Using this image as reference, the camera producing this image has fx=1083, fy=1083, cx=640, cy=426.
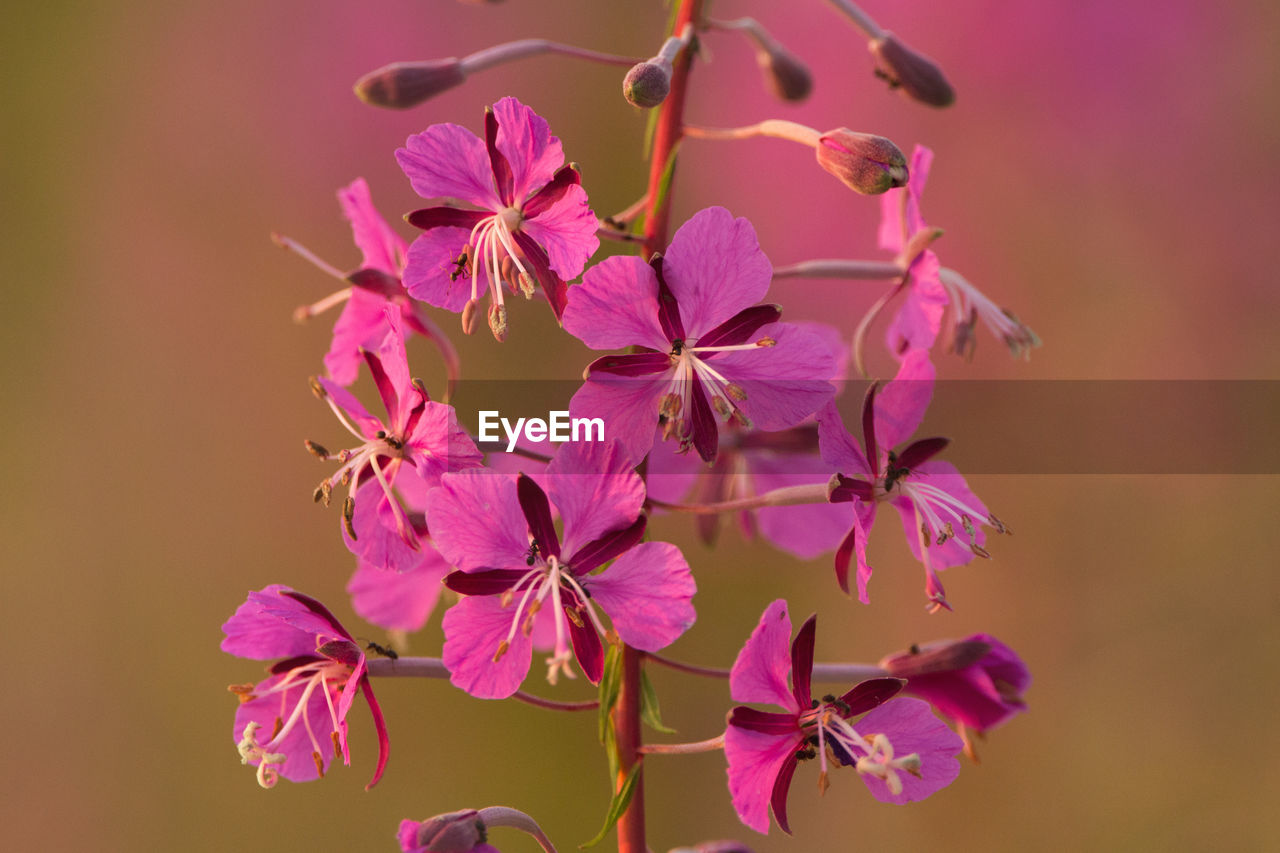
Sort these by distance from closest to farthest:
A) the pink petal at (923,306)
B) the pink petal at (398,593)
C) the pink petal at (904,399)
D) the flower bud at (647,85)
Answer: the flower bud at (647,85) < the pink petal at (904,399) < the pink petal at (923,306) < the pink petal at (398,593)

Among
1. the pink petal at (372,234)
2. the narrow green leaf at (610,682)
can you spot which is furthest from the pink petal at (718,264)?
the pink petal at (372,234)

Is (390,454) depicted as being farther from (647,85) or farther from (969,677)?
A: (969,677)

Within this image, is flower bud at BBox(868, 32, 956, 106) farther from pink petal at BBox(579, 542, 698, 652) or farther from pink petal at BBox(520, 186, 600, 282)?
pink petal at BBox(579, 542, 698, 652)

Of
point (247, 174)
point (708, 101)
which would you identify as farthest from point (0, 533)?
point (708, 101)

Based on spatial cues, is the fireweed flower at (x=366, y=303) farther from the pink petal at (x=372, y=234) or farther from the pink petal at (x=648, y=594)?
the pink petal at (x=648, y=594)

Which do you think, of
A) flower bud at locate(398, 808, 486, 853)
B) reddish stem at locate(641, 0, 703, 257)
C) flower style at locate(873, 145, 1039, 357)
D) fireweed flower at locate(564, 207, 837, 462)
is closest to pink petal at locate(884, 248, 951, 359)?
flower style at locate(873, 145, 1039, 357)

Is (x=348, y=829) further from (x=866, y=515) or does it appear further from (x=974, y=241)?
(x=974, y=241)

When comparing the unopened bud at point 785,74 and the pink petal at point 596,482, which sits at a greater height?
the unopened bud at point 785,74
